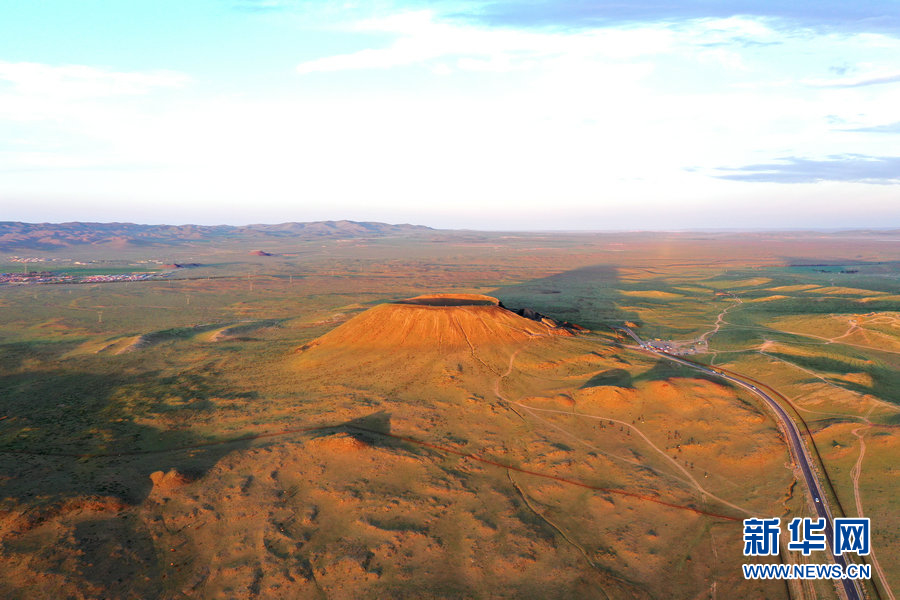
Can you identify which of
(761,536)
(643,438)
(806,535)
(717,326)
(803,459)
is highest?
(717,326)

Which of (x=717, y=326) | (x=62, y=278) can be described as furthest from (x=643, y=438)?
(x=62, y=278)

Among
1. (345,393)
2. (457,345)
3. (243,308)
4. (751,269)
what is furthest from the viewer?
(751,269)

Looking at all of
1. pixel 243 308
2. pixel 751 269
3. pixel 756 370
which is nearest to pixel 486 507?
pixel 756 370

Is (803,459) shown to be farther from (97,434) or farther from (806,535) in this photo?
(97,434)

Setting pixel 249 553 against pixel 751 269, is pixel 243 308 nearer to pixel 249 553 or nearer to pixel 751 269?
pixel 249 553

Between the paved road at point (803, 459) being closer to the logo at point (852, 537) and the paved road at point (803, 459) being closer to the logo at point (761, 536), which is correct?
the logo at point (852, 537)

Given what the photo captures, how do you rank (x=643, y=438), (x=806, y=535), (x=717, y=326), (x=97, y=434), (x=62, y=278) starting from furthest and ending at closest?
(x=62, y=278)
(x=717, y=326)
(x=97, y=434)
(x=643, y=438)
(x=806, y=535)

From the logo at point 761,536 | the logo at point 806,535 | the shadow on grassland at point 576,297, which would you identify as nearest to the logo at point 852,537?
the logo at point 806,535

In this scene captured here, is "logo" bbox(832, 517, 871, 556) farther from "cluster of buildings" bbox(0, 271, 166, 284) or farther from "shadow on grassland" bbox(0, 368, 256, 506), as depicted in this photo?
"cluster of buildings" bbox(0, 271, 166, 284)
